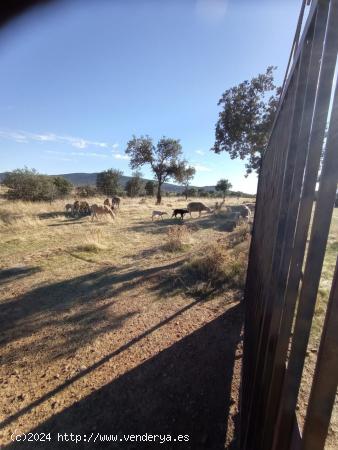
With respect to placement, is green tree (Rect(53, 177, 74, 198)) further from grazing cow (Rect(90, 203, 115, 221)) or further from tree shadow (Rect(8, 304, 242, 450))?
tree shadow (Rect(8, 304, 242, 450))

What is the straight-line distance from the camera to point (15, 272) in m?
6.86

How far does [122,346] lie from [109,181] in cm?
4067

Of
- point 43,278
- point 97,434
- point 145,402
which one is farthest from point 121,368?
point 43,278

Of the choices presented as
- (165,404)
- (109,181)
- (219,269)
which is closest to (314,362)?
(165,404)

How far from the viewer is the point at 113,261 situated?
26.5ft

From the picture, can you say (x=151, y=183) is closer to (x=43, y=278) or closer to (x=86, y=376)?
(x=43, y=278)

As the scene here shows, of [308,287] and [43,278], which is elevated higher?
[308,287]

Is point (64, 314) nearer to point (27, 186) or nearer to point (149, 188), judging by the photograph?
point (27, 186)

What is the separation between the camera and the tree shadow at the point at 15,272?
21.2 ft

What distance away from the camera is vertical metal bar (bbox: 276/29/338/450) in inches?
30.8

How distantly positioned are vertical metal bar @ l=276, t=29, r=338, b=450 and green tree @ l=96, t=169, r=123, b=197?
1661 inches

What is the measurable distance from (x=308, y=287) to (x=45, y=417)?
10.3 feet

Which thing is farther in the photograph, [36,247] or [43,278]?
[36,247]

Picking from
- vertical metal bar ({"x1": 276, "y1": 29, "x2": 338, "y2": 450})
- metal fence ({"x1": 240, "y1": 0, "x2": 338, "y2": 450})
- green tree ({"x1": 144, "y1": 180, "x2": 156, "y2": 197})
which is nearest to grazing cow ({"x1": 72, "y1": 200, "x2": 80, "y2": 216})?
metal fence ({"x1": 240, "y1": 0, "x2": 338, "y2": 450})
